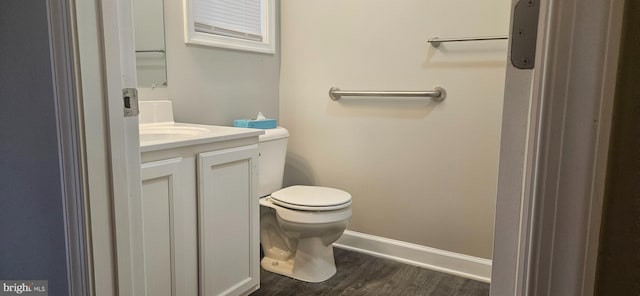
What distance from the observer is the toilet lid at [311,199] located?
2.06m

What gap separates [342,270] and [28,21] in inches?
73.0

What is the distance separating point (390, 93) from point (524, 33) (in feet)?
5.86

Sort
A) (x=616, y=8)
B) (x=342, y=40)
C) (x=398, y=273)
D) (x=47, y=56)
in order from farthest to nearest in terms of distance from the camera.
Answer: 1. (x=342, y=40)
2. (x=398, y=273)
3. (x=47, y=56)
4. (x=616, y=8)

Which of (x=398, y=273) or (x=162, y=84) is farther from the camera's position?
(x=398, y=273)

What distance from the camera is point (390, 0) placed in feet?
7.54

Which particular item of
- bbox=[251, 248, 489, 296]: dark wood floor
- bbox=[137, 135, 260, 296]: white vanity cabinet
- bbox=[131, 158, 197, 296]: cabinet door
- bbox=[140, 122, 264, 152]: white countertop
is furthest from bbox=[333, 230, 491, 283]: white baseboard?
bbox=[131, 158, 197, 296]: cabinet door

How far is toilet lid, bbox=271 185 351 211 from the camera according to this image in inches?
81.2

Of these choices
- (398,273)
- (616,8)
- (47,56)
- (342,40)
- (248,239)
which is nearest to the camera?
(616,8)

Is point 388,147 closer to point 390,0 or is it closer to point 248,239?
point 390,0

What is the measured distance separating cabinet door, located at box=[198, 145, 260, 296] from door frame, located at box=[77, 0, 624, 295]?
1207mm

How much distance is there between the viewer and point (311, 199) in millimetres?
2129

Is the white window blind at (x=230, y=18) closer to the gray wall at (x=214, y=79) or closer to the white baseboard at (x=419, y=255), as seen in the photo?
the gray wall at (x=214, y=79)

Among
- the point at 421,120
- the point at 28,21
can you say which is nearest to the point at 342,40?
the point at 421,120

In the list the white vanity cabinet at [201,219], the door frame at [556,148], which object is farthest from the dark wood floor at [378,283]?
the door frame at [556,148]
